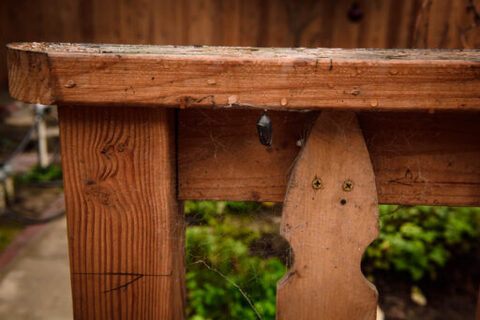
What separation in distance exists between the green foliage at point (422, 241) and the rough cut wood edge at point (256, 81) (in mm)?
2583

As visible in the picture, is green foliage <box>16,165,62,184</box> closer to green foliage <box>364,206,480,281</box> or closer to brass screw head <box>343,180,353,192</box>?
green foliage <box>364,206,480,281</box>

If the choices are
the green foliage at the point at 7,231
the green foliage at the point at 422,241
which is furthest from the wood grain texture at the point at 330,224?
the green foliage at the point at 7,231

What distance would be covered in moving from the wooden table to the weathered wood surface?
5441 mm

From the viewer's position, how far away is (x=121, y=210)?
69 cm

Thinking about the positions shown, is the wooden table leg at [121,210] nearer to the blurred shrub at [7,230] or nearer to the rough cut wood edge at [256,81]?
the rough cut wood edge at [256,81]

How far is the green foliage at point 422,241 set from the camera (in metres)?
3.06

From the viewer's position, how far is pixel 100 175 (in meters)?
0.68

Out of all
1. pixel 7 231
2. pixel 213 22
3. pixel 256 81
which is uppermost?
pixel 213 22

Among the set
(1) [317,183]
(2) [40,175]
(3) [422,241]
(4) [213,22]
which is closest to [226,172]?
(1) [317,183]

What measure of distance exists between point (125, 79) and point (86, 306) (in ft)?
1.31

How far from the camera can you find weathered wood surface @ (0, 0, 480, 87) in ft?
19.4

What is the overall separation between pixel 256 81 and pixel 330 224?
27 cm

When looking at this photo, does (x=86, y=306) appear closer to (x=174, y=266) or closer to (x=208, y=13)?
(x=174, y=266)

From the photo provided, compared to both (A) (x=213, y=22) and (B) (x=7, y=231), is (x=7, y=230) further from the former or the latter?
(A) (x=213, y=22)
